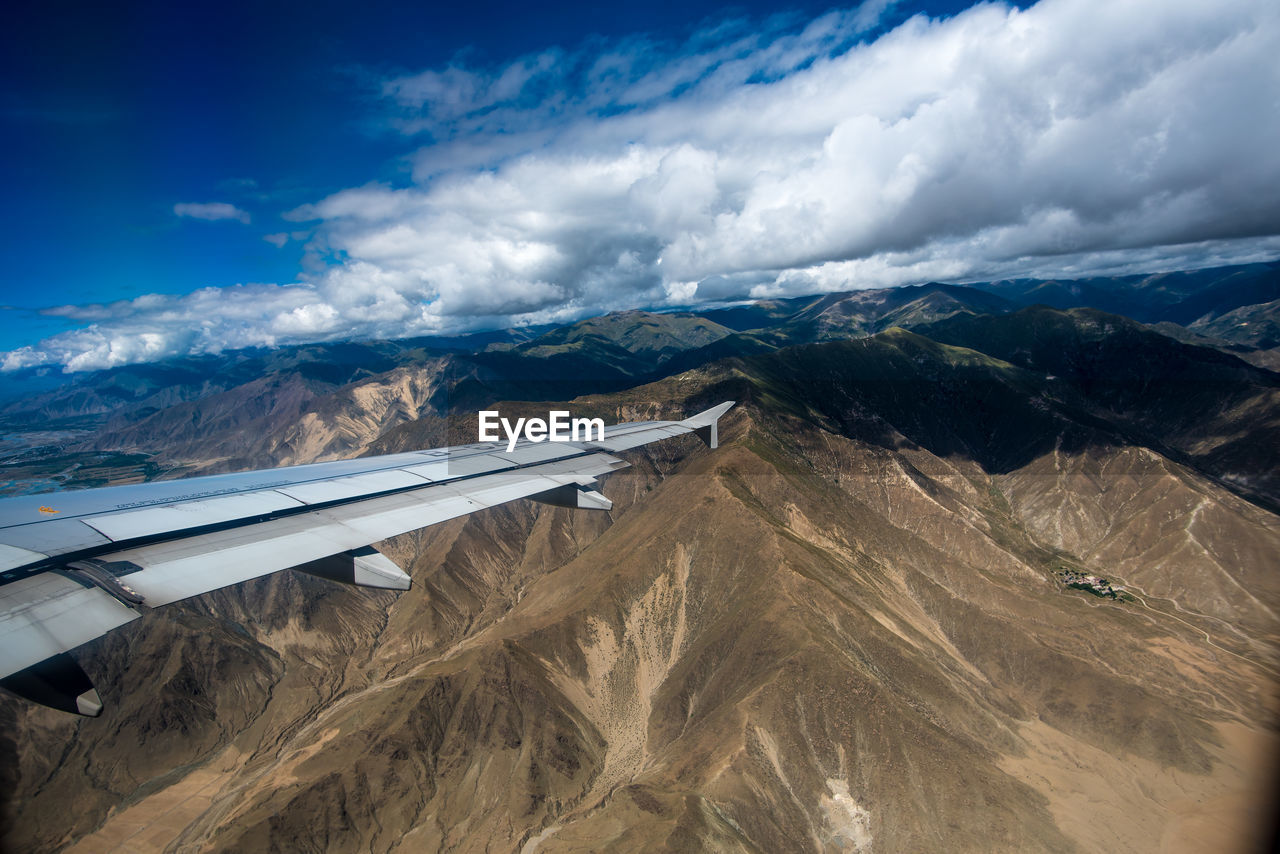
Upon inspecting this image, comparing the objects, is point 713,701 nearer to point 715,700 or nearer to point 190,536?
point 715,700

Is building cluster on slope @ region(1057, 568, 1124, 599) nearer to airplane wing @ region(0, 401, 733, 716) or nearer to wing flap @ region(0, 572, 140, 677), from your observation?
airplane wing @ region(0, 401, 733, 716)

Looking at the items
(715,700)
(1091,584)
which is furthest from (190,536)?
(1091,584)

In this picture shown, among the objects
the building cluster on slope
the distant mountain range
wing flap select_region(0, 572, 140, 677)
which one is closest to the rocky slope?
the distant mountain range

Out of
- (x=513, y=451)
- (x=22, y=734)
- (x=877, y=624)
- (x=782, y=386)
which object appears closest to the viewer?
(x=513, y=451)

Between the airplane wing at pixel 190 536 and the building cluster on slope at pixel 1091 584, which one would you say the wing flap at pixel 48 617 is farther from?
the building cluster on slope at pixel 1091 584

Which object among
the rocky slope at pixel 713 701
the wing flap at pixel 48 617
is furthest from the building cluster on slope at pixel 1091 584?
the wing flap at pixel 48 617

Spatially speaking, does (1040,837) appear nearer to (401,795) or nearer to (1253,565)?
(401,795)

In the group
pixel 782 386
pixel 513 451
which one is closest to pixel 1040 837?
pixel 513 451
